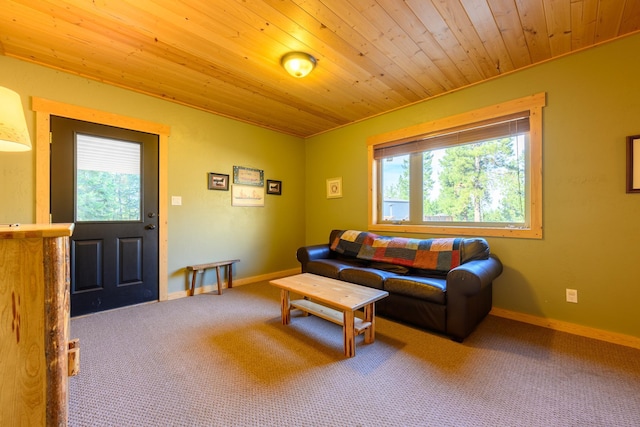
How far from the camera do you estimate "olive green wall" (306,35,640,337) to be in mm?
2109

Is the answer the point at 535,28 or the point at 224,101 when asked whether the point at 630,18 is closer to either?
the point at 535,28

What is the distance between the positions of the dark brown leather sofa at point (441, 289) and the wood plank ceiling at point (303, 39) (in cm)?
174

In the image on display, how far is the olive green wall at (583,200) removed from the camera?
2.11m

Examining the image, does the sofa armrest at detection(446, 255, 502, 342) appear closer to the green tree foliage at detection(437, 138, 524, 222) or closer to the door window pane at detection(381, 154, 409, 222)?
the green tree foliage at detection(437, 138, 524, 222)

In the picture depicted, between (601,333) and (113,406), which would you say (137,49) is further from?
(601,333)

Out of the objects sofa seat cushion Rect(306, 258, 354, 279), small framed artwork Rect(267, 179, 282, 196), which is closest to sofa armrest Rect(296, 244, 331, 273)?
sofa seat cushion Rect(306, 258, 354, 279)

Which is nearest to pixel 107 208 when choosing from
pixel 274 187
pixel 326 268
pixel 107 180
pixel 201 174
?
pixel 107 180

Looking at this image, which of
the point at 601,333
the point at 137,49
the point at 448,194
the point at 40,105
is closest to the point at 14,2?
the point at 137,49

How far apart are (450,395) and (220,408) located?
4.21ft

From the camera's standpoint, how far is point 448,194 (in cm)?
315

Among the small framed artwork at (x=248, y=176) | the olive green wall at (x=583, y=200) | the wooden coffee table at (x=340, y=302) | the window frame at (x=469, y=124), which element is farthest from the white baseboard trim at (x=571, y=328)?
the small framed artwork at (x=248, y=176)

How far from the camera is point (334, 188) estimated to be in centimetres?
428

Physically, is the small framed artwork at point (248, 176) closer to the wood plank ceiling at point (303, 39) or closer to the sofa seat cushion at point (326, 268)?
the wood plank ceiling at point (303, 39)

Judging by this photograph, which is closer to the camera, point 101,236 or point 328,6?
point 328,6
